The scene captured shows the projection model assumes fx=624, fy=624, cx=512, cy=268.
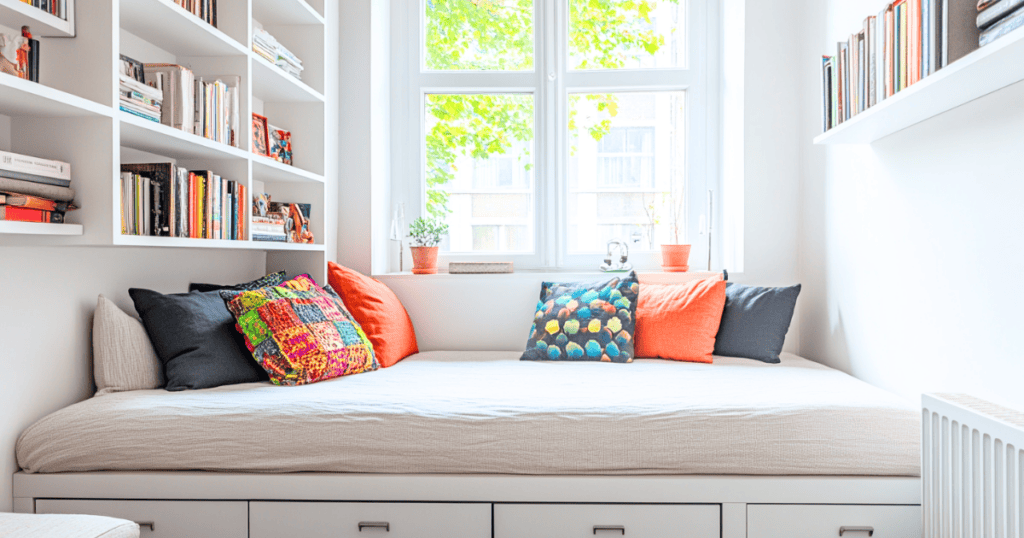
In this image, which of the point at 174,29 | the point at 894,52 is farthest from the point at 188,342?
the point at 894,52

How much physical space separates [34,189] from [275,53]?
1.12 meters

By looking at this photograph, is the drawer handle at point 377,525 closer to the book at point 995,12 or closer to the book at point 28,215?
the book at point 28,215

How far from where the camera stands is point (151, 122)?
160 centimetres

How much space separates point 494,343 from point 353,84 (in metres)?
1.32

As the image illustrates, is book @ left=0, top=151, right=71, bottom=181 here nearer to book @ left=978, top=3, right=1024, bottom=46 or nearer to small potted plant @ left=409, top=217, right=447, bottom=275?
small potted plant @ left=409, top=217, right=447, bottom=275

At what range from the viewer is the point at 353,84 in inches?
110

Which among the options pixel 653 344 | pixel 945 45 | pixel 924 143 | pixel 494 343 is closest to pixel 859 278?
pixel 924 143

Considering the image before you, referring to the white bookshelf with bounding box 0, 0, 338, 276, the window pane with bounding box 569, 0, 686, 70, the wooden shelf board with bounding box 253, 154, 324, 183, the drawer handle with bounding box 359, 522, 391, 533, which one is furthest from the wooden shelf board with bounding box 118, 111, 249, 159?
the window pane with bounding box 569, 0, 686, 70

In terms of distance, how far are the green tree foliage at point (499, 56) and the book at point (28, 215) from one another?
1.82 meters

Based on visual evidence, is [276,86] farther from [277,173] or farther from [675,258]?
[675,258]

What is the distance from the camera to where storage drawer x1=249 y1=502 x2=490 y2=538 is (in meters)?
1.57

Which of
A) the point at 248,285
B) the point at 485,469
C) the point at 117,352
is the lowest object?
the point at 485,469

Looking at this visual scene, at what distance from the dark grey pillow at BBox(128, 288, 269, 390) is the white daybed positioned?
0.17m

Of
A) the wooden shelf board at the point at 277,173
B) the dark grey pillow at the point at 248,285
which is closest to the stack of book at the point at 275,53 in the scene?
the wooden shelf board at the point at 277,173
